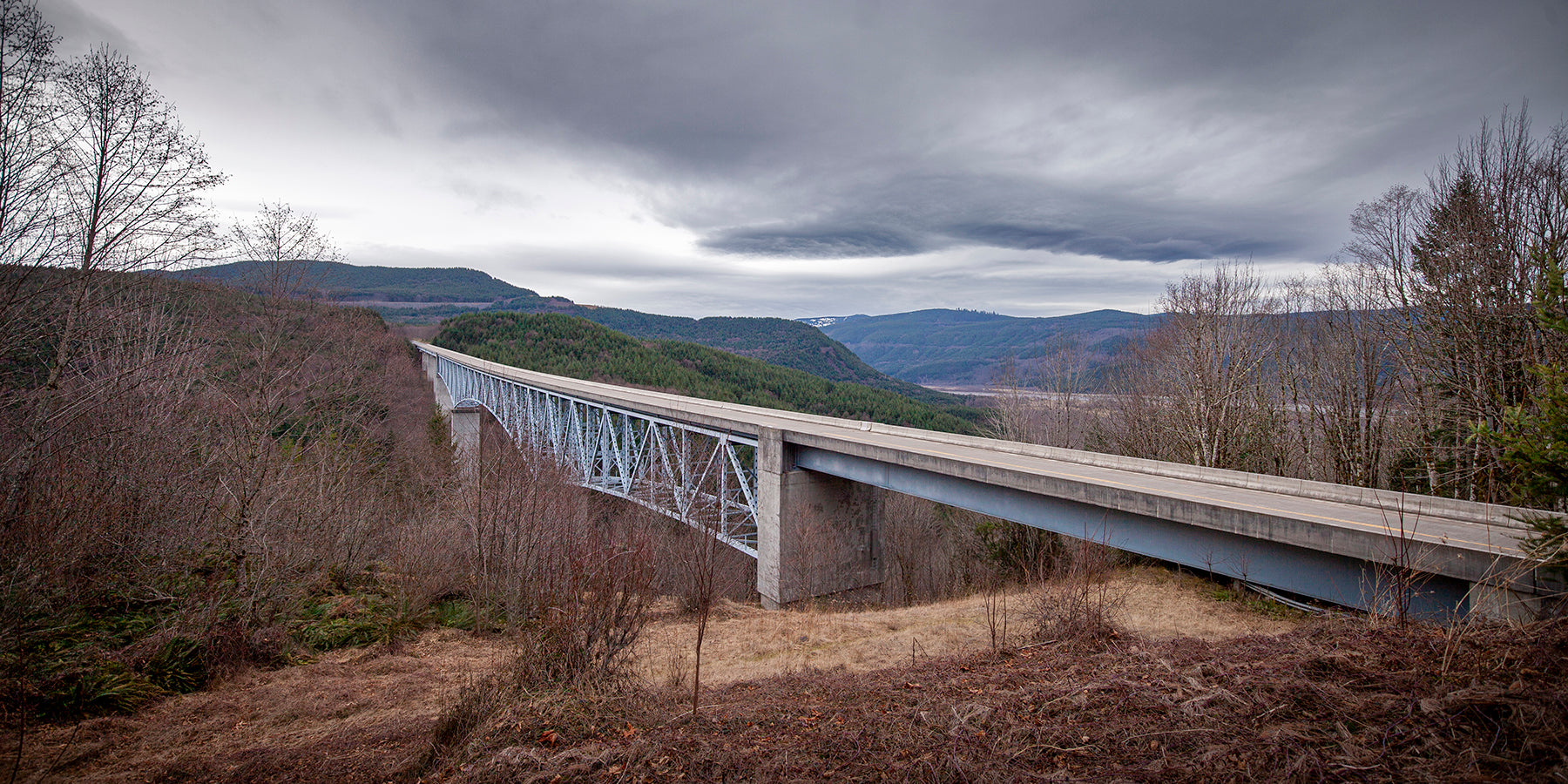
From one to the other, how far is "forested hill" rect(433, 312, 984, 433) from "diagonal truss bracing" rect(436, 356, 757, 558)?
2042 cm

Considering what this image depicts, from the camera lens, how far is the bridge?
26.1 feet

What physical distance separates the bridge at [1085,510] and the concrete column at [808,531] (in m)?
0.05

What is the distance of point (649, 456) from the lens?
28156 millimetres

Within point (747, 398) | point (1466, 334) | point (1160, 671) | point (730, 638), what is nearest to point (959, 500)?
point (730, 638)

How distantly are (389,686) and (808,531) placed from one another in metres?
13.5

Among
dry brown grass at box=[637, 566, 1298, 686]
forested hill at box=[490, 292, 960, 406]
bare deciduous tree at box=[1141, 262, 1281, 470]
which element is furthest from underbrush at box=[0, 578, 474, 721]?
forested hill at box=[490, 292, 960, 406]

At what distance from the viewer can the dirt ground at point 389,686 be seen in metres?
5.65

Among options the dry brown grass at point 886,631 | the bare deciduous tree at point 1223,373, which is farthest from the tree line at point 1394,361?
the dry brown grass at point 886,631

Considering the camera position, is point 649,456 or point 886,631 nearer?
point 886,631

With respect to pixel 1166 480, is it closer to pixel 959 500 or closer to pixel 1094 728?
pixel 959 500

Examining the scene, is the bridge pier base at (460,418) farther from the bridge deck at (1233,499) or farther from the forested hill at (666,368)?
the bridge deck at (1233,499)

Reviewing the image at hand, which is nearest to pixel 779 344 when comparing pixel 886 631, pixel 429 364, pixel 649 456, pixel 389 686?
pixel 429 364

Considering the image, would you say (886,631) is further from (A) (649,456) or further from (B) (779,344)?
(B) (779,344)

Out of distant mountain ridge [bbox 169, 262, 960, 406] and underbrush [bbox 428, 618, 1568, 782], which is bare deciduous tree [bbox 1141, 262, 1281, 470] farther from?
distant mountain ridge [bbox 169, 262, 960, 406]
